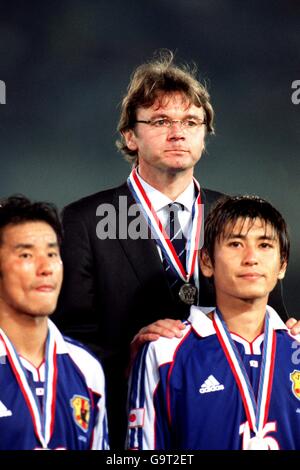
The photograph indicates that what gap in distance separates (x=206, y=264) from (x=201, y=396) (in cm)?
46

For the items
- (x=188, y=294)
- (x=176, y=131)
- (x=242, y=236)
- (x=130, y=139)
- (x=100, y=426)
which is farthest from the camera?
(x=130, y=139)

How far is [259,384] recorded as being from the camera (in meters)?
2.68

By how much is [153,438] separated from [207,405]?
0.20 m

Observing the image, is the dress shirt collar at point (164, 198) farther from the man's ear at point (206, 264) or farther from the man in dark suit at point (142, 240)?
the man's ear at point (206, 264)

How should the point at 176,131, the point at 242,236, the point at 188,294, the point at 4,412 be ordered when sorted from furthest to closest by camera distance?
the point at 176,131 → the point at 188,294 → the point at 242,236 → the point at 4,412

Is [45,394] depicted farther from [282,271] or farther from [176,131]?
[176,131]

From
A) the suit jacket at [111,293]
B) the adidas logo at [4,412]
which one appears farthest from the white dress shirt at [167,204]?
the adidas logo at [4,412]

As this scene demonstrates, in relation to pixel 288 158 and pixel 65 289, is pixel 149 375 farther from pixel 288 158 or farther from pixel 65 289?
pixel 288 158

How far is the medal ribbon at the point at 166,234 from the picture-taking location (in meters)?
3.11

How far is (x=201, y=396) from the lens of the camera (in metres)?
2.67

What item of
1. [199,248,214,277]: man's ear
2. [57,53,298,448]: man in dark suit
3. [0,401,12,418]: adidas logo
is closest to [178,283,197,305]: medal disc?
[57,53,298,448]: man in dark suit

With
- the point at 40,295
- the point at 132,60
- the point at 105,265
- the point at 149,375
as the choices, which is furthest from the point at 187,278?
the point at 132,60

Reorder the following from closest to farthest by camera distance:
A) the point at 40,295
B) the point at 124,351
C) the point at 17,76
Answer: the point at 40,295 < the point at 124,351 < the point at 17,76

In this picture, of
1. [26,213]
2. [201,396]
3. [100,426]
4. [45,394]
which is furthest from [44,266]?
[201,396]
